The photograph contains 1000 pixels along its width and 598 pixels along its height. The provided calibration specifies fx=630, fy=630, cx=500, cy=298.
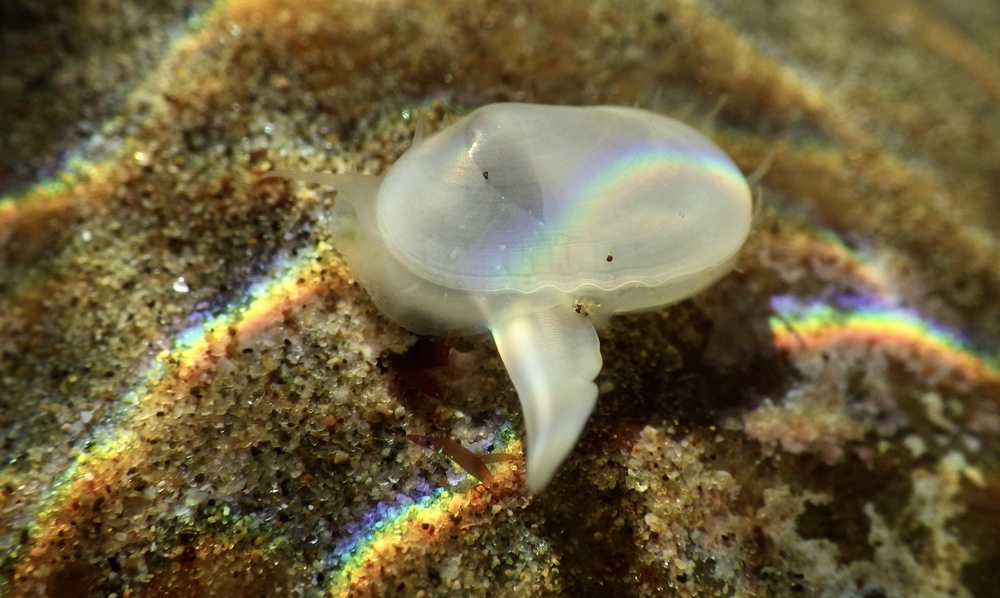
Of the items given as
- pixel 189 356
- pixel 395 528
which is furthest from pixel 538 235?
pixel 189 356

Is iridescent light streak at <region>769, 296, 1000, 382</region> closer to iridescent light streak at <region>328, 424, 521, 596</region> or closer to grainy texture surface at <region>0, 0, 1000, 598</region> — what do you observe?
grainy texture surface at <region>0, 0, 1000, 598</region>

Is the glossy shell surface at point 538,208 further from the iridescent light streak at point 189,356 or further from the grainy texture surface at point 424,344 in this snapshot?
the iridescent light streak at point 189,356

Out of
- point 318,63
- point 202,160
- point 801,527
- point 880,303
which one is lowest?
point 801,527

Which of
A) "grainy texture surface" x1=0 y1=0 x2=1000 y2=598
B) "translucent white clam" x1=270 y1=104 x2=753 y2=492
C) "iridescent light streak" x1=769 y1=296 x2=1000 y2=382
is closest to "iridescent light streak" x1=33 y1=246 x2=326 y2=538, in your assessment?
"grainy texture surface" x1=0 y1=0 x2=1000 y2=598

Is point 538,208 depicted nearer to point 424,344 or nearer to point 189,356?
point 424,344

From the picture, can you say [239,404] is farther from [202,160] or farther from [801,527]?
[801,527]

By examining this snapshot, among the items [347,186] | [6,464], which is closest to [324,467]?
[347,186]

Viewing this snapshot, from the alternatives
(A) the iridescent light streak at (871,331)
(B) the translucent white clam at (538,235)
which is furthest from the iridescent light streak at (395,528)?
(A) the iridescent light streak at (871,331)
